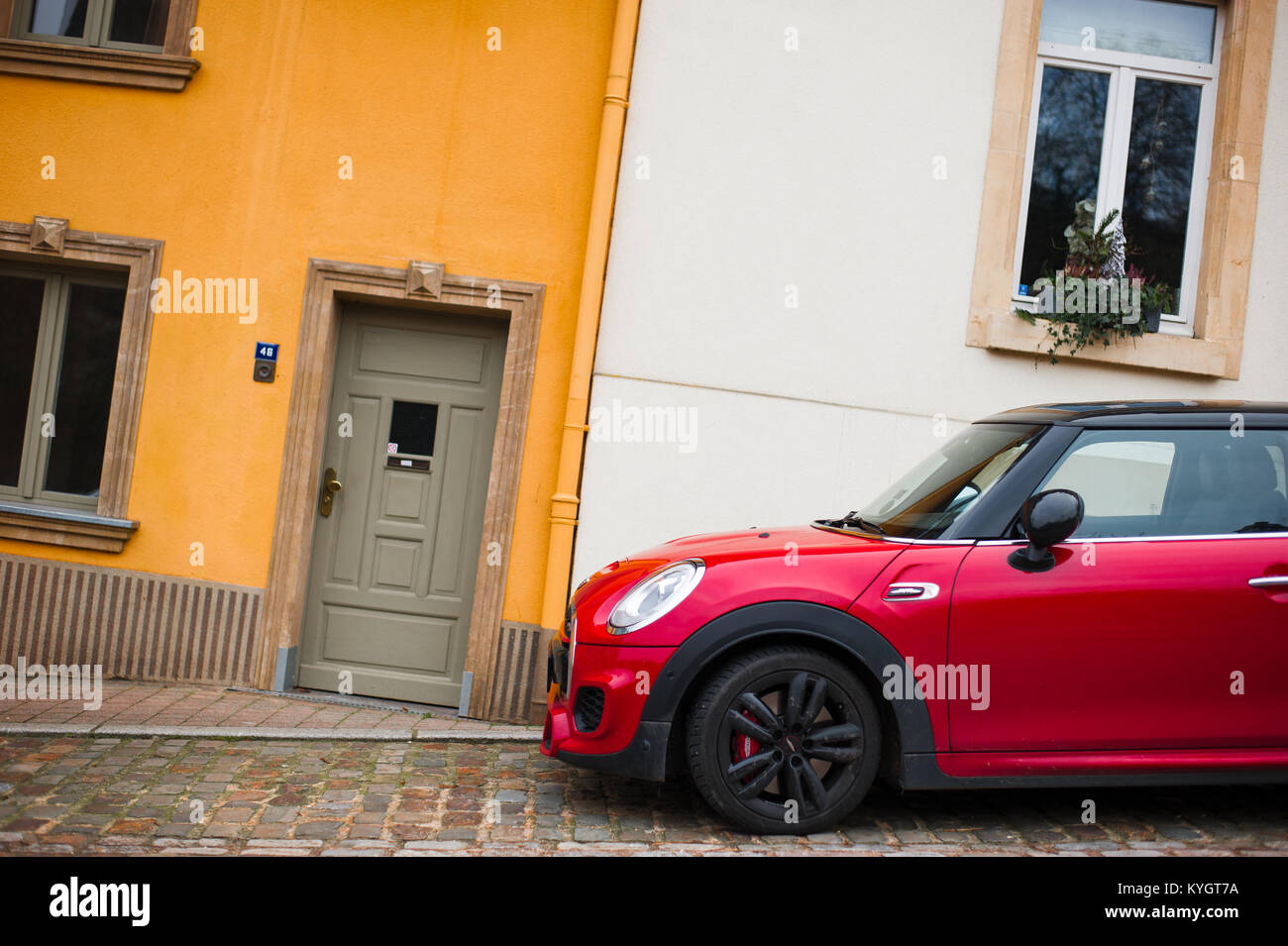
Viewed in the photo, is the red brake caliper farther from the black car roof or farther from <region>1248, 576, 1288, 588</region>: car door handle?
<region>1248, 576, 1288, 588</region>: car door handle

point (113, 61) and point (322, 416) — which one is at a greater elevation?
point (113, 61)

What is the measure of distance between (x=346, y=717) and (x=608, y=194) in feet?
11.6

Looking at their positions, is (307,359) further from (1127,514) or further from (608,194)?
(1127,514)

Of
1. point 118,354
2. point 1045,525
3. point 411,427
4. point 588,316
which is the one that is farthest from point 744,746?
point 118,354

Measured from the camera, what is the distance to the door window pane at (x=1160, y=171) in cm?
724

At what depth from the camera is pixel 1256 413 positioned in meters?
4.66

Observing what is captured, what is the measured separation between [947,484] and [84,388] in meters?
5.68

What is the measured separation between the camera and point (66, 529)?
7.01 metres

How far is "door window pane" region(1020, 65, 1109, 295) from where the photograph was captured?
23.8 feet

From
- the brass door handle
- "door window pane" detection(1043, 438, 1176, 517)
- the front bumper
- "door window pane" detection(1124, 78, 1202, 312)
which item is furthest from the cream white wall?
the front bumper

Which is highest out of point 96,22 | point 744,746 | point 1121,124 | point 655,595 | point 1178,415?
point 1121,124

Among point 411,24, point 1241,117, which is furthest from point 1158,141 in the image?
point 411,24

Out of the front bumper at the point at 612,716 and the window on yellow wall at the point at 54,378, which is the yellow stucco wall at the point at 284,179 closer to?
the window on yellow wall at the point at 54,378
